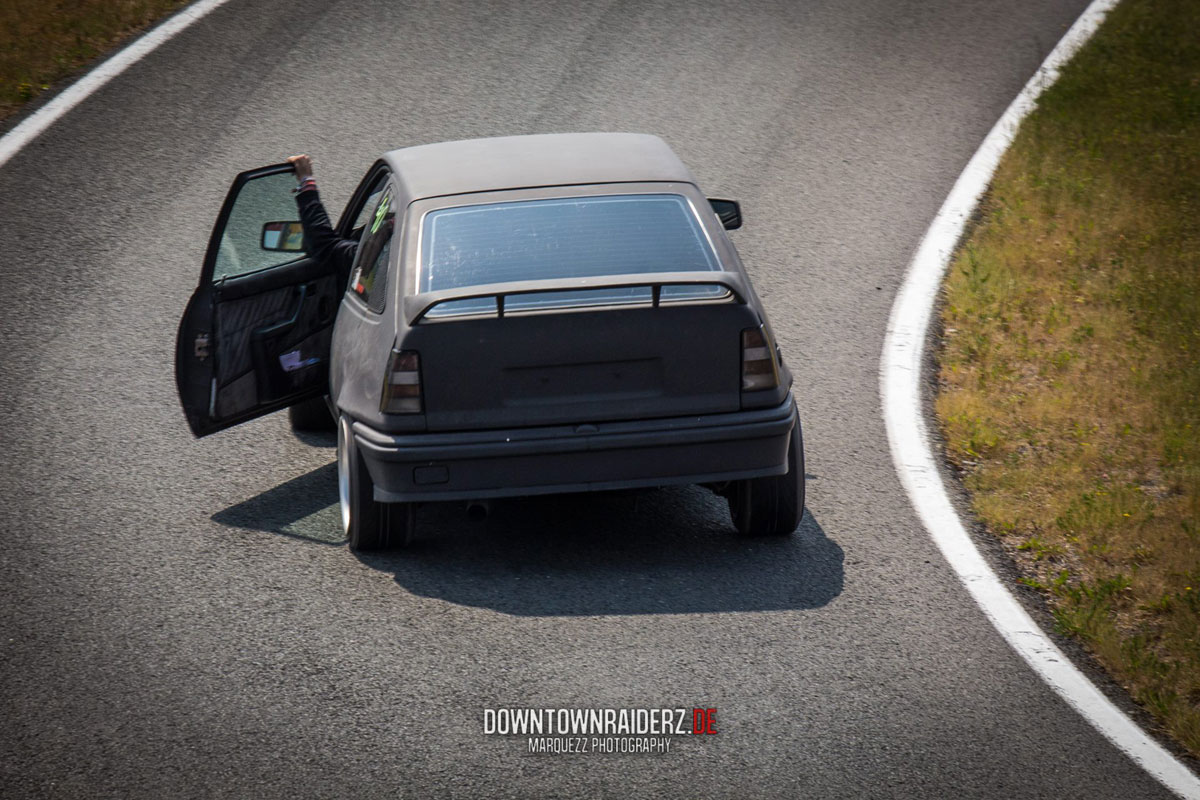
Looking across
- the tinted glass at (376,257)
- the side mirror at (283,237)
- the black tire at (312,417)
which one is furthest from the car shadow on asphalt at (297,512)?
the side mirror at (283,237)

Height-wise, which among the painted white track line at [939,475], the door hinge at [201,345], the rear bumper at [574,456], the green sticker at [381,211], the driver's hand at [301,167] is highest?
the driver's hand at [301,167]

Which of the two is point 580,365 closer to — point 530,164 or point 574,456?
point 574,456

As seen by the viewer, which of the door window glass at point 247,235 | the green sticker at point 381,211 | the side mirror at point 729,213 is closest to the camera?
the green sticker at point 381,211

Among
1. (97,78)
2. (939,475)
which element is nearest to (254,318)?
(939,475)

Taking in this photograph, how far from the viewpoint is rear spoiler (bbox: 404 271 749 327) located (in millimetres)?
5020

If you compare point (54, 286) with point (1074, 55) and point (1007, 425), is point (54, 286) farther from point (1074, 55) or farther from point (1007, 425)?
point (1074, 55)

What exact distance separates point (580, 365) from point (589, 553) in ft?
3.10

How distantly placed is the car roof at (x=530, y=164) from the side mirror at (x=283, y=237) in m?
0.59

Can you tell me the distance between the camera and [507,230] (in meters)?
5.41

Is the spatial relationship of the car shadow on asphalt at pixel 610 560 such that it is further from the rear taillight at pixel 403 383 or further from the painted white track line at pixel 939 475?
the rear taillight at pixel 403 383

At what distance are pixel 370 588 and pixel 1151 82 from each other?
11.2 metres

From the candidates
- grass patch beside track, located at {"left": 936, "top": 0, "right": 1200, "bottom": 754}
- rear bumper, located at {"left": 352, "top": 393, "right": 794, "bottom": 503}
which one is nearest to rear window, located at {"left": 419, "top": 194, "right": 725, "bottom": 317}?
rear bumper, located at {"left": 352, "top": 393, "right": 794, "bottom": 503}

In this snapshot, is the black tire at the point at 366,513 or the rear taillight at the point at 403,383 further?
the black tire at the point at 366,513

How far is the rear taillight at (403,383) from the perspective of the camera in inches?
201
